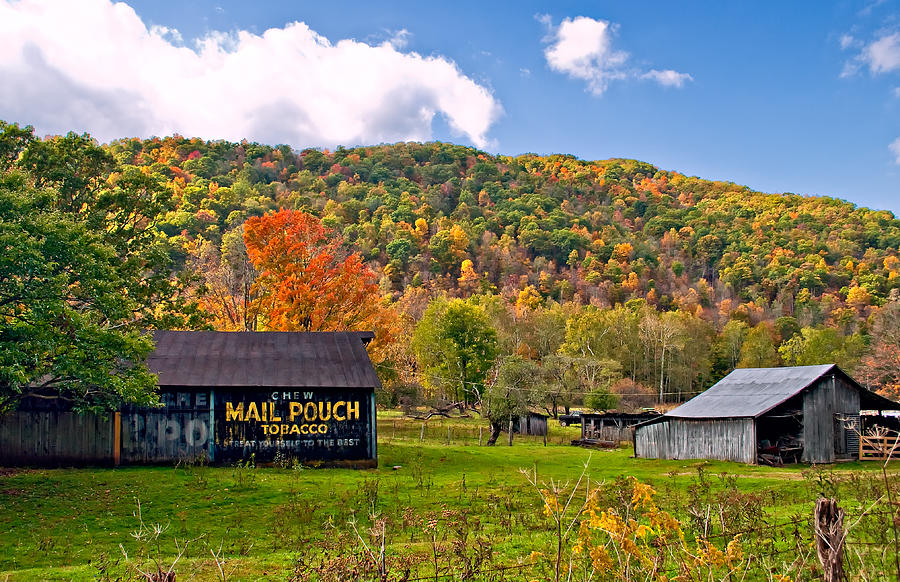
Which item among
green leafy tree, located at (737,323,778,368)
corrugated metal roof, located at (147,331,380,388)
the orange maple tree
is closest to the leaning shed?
corrugated metal roof, located at (147,331,380,388)

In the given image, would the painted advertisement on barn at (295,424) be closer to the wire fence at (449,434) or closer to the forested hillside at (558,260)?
the wire fence at (449,434)

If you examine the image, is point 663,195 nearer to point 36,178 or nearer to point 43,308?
point 36,178

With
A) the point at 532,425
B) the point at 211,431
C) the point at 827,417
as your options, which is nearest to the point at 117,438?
the point at 211,431

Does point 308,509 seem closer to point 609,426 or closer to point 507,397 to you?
point 507,397

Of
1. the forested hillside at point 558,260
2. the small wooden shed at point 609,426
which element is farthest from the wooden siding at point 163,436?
the small wooden shed at point 609,426

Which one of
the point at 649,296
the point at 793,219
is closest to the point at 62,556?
the point at 649,296

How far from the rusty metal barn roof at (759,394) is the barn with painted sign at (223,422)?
16196mm

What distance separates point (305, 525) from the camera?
1591cm

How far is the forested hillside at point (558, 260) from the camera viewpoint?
2473 inches

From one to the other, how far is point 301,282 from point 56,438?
20.1m

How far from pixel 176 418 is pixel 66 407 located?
→ 3.64 meters

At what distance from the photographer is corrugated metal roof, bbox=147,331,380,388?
85.2ft

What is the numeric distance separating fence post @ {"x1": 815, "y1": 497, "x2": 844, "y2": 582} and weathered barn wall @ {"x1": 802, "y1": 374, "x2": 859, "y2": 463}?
93.8 ft

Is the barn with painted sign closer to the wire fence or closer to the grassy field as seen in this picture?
the grassy field
